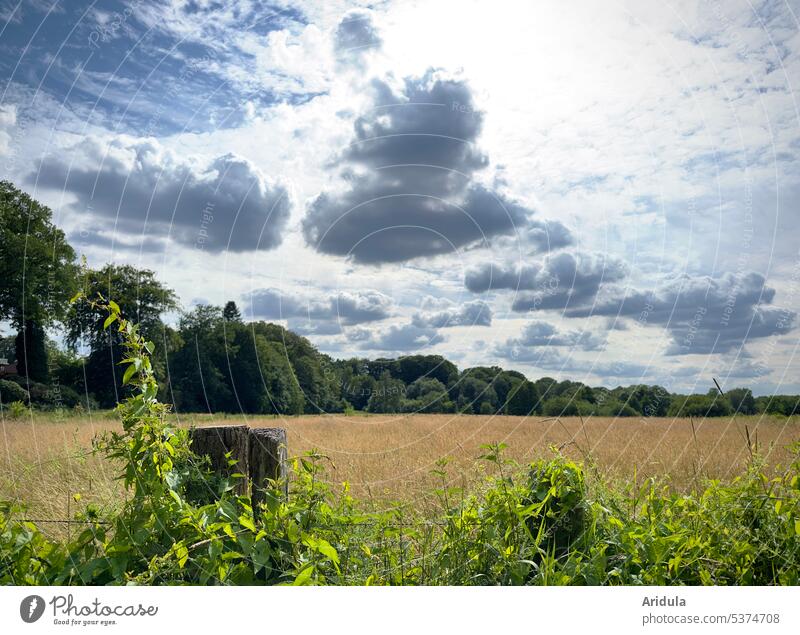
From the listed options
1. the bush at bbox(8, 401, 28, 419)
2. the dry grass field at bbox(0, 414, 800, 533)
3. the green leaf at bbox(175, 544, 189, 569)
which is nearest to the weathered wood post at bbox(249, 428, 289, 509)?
the green leaf at bbox(175, 544, 189, 569)

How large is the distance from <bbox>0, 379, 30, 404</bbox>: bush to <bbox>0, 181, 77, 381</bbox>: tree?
3.07 metres

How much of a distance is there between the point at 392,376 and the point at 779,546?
5.40 m

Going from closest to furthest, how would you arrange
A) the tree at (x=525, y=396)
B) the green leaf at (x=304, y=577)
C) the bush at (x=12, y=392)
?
the green leaf at (x=304, y=577) < the tree at (x=525, y=396) < the bush at (x=12, y=392)

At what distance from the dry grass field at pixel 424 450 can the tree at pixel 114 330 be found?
1.15 m

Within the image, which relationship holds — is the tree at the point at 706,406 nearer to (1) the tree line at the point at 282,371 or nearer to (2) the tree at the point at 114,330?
(1) the tree line at the point at 282,371

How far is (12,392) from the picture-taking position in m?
17.5

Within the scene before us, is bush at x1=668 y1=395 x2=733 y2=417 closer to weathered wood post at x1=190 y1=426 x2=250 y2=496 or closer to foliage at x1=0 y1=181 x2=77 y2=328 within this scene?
weathered wood post at x1=190 y1=426 x2=250 y2=496

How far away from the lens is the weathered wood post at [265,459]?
4.59 metres

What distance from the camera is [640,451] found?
1093cm

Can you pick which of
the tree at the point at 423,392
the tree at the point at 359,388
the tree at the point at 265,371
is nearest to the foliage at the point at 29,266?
the tree at the point at 265,371

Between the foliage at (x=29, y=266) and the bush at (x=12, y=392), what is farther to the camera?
the bush at (x=12, y=392)

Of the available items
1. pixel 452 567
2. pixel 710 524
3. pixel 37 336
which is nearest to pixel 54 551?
pixel 452 567
